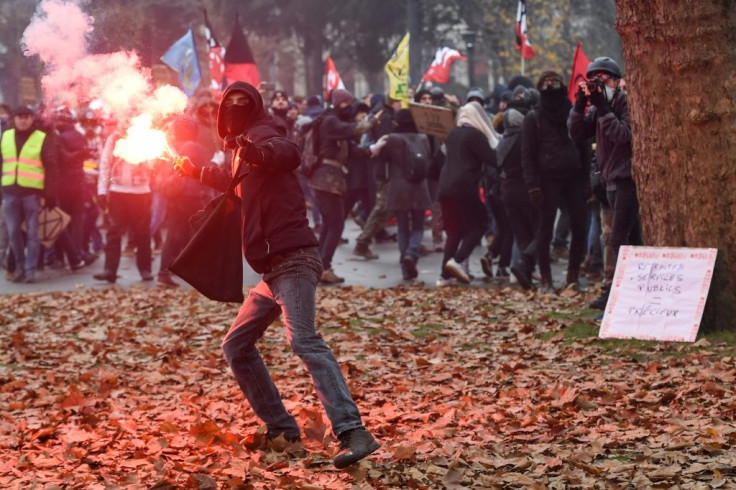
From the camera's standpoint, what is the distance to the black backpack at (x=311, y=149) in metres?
15.9

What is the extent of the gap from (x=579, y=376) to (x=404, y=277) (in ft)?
23.9

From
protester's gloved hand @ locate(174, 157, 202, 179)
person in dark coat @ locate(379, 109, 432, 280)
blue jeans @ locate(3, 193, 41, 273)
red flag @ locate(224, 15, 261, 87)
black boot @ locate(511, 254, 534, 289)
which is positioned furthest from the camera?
red flag @ locate(224, 15, 261, 87)

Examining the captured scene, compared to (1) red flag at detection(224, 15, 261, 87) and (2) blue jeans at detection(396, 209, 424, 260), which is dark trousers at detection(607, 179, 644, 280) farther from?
(1) red flag at detection(224, 15, 261, 87)

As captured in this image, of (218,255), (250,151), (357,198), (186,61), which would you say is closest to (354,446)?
(218,255)

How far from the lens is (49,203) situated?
690 inches

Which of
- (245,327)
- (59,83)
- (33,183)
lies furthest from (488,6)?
(245,327)

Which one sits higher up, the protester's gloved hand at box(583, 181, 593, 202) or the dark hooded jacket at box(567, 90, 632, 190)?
the dark hooded jacket at box(567, 90, 632, 190)

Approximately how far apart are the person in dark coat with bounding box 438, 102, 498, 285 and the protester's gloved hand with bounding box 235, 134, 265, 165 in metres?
8.19

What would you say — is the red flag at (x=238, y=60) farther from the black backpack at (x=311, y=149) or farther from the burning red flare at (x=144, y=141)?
the burning red flare at (x=144, y=141)

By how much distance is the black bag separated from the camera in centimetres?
716

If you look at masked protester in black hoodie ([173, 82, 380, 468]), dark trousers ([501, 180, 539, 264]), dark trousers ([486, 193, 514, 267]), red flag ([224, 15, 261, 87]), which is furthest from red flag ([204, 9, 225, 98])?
masked protester in black hoodie ([173, 82, 380, 468])

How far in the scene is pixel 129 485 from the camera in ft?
21.4

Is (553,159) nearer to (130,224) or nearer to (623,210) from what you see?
(623,210)

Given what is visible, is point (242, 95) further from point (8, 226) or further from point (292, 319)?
point (8, 226)
